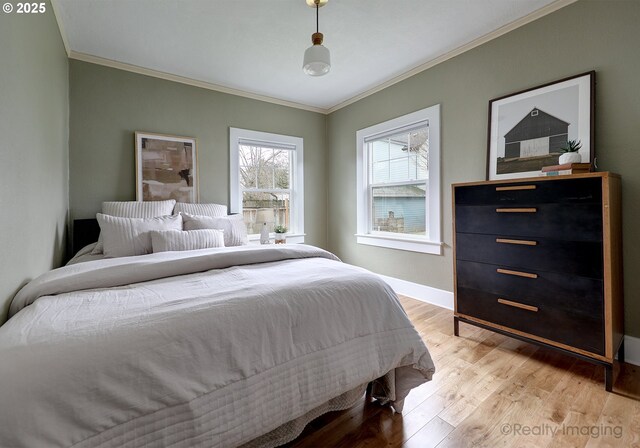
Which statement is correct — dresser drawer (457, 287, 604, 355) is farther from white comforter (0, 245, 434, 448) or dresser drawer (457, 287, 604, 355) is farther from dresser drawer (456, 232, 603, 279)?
white comforter (0, 245, 434, 448)

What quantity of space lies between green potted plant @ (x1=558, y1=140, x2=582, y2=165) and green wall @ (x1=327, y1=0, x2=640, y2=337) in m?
0.14

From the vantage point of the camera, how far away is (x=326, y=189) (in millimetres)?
4469

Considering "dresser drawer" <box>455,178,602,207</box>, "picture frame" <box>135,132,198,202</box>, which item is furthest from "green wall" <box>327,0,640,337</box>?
"picture frame" <box>135,132,198,202</box>

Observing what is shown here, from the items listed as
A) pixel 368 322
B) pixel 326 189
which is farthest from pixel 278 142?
pixel 368 322

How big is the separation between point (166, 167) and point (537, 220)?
11.0 feet

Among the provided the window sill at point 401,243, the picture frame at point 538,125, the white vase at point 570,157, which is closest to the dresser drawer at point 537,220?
the white vase at point 570,157

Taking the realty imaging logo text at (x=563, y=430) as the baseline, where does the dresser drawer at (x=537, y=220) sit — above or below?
above

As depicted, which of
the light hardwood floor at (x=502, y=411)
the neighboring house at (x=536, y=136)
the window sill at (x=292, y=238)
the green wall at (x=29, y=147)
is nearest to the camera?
the green wall at (x=29, y=147)

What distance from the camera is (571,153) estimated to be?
1936 millimetres

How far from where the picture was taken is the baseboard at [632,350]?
74.7 inches

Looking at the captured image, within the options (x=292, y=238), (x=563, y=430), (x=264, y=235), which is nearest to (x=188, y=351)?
(x=563, y=430)

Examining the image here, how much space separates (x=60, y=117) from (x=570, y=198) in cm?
368

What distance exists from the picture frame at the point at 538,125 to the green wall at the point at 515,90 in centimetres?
7

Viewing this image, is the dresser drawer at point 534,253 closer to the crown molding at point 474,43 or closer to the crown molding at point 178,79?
the crown molding at point 474,43
